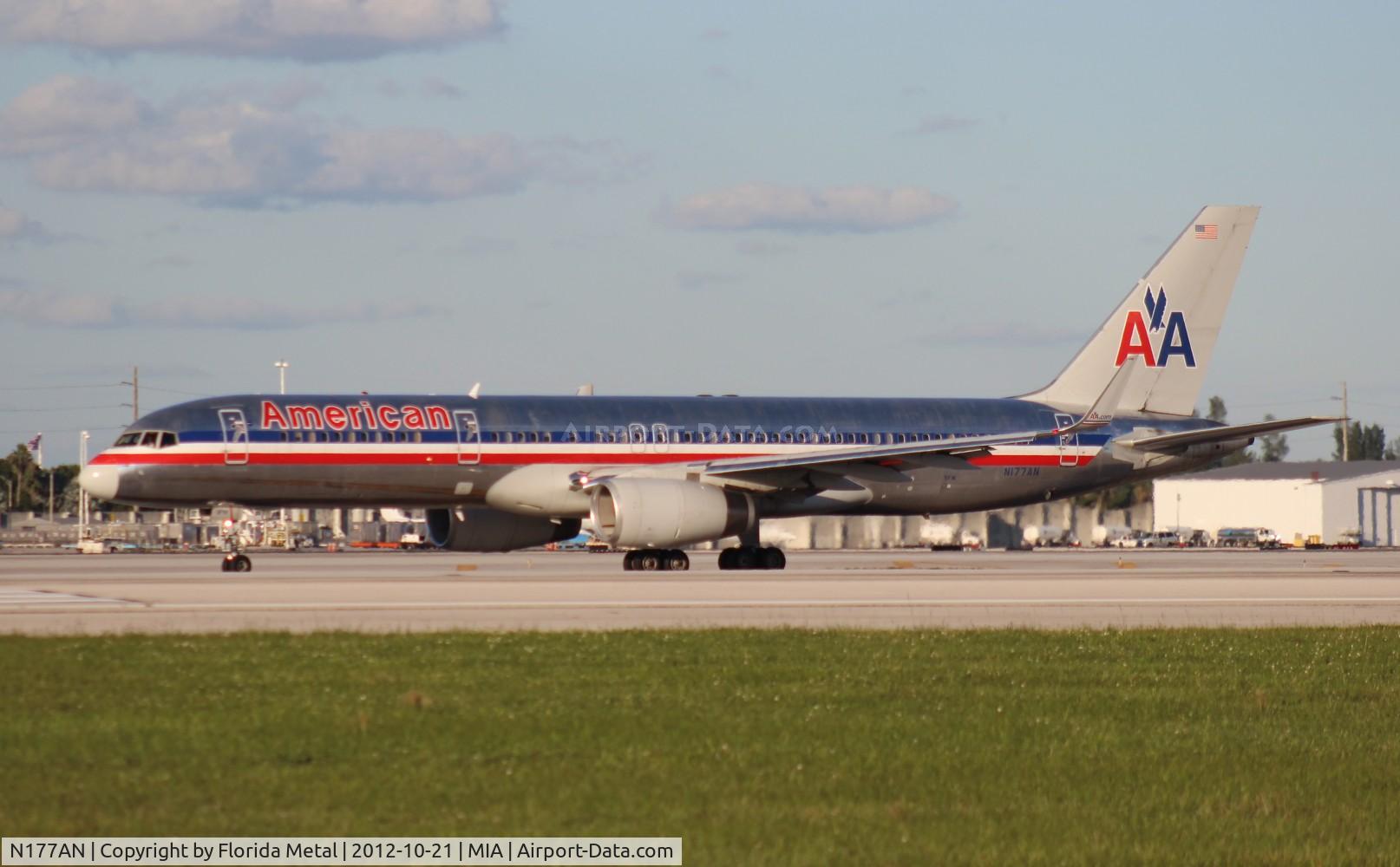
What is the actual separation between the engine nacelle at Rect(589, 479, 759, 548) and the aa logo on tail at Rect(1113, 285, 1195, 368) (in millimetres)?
14418

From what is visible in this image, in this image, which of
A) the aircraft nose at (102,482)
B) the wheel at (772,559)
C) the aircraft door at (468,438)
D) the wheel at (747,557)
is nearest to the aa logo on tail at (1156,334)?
the wheel at (772,559)

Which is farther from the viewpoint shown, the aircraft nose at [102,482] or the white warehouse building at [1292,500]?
the white warehouse building at [1292,500]

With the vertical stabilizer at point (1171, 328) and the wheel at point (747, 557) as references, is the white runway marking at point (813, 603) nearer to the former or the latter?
the wheel at point (747, 557)

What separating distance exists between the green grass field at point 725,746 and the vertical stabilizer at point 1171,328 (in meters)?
28.7

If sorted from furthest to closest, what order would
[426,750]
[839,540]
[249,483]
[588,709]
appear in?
[839,540], [249,483], [588,709], [426,750]

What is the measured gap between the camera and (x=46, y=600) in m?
25.9

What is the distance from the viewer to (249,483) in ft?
126

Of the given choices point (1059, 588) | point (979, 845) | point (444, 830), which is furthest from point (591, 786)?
point (1059, 588)

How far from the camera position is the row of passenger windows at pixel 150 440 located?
37875mm

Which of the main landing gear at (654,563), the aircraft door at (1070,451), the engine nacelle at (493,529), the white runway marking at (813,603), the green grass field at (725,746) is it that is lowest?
the green grass field at (725,746)

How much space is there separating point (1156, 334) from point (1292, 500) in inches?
2447

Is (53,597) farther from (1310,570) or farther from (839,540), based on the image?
(839,540)

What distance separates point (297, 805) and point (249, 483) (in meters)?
28.9

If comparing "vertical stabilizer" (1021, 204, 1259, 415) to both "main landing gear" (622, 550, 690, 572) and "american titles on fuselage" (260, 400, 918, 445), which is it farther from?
"main landing gear" (622, 550, 690, 572)
